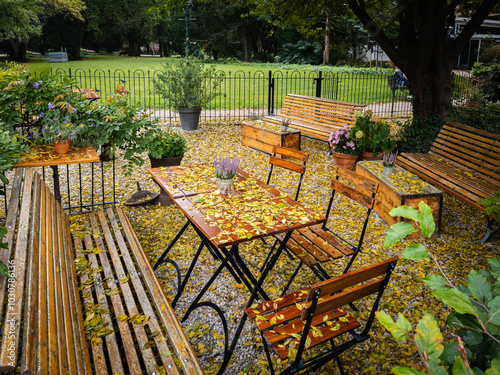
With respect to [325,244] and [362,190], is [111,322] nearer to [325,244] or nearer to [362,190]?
[325,244]

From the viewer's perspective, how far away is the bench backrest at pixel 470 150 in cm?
543

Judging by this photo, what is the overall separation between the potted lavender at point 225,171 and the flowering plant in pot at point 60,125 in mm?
1988

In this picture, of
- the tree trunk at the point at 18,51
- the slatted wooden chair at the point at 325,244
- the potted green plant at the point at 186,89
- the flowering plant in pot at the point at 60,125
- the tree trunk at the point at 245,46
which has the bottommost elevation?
the slatted wooden chair at the point at 325,244

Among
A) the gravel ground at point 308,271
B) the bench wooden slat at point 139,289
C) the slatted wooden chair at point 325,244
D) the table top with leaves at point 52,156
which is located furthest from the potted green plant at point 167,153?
the slatted wooden chair at point 325,244

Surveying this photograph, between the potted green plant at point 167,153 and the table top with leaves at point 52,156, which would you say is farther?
the potted green plant at point 167,153

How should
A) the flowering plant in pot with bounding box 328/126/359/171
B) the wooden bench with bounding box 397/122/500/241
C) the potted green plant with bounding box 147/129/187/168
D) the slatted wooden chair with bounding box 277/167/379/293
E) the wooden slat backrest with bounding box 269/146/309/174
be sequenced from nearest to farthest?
the slatted wooden chair with bounding box 277/167/379/293
the wooden slat backrest with bounding box 269/146/309/174
the wooden bench with bounding box 397/122/500/241
the potted green plant with bounding box 147/129/187/168
the flowering plant in pot with bounding box 328/126/359/171

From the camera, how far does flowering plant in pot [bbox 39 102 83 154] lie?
446cm

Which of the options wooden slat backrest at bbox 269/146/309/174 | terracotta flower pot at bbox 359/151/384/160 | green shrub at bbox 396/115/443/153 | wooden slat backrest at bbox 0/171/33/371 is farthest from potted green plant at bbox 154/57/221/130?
wooden slat backrest at bbox 0/171/33/371

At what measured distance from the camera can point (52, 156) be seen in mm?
4449

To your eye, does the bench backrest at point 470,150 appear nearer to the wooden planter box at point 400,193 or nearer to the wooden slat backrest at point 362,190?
the wooden planter box at point 400,193

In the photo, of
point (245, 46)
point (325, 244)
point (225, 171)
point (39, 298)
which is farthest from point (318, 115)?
point (245, 46)

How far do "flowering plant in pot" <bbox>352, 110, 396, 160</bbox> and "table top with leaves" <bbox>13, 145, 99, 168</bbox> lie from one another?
430cm

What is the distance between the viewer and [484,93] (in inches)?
495

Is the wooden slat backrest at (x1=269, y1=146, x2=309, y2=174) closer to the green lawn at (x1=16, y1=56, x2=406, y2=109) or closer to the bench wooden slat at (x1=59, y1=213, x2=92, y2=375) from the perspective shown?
the bench wooden slat at (x1=59, y1=213, x2=92, y2=375)
